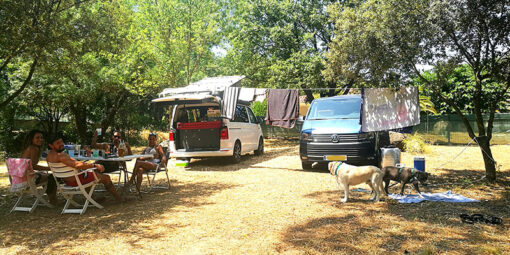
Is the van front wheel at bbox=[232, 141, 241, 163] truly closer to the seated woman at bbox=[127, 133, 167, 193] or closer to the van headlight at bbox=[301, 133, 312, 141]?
the van headlight at bbox=[301, 133, 312, 141]

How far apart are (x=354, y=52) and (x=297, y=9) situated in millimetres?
12217

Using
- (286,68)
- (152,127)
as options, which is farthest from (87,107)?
(286,68)

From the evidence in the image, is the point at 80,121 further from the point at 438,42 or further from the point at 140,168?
the point at 438,42

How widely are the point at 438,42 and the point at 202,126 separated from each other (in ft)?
20.6

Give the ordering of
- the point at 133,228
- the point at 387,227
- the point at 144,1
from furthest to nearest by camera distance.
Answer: the point at 144,1 < the point at 133,228 < the point at 387,227

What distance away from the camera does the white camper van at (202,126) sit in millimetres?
9578

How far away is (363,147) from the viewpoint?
7922 millimetres

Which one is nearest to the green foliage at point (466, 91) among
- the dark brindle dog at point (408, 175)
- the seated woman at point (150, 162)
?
the dark brindle dog at point (408, 175)

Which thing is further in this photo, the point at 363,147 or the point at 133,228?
the point at 363,147

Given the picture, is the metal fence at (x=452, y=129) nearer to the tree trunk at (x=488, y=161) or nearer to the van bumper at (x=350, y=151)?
the tree trunk at (x=488, y=161)

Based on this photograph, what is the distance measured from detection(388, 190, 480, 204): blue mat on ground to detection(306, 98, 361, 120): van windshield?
130 inches

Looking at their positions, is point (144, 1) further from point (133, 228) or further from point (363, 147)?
point (133, 228)

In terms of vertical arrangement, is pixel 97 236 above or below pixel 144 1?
below

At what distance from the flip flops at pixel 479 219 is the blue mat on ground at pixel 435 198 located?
966mm
